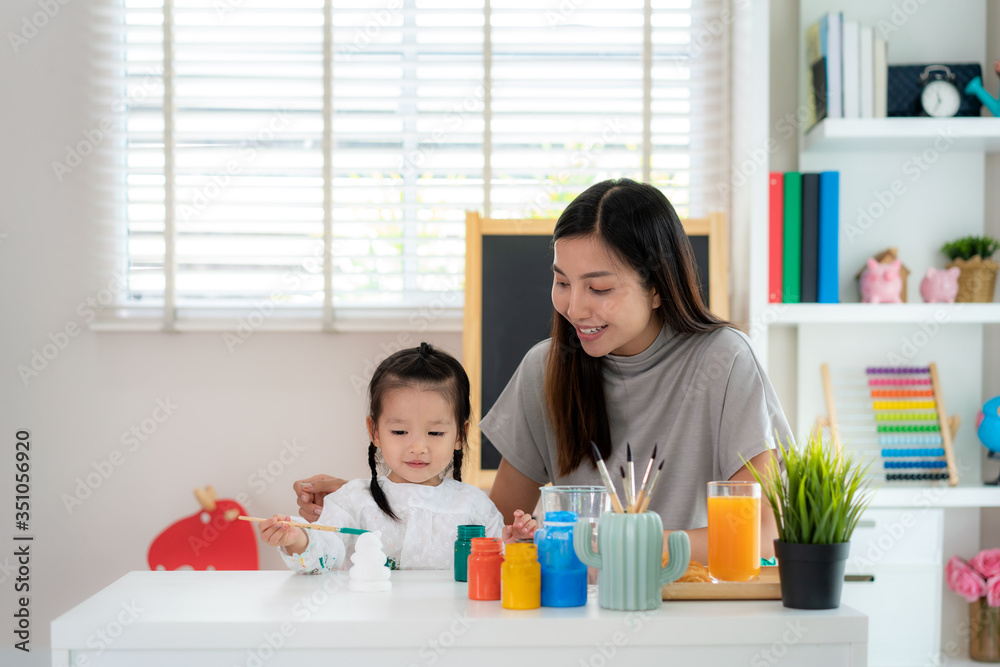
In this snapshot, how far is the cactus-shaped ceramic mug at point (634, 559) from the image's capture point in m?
0.95

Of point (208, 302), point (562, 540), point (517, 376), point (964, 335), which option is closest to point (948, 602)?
point (964, 335)

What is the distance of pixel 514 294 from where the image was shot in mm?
2410

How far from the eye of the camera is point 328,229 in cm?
267

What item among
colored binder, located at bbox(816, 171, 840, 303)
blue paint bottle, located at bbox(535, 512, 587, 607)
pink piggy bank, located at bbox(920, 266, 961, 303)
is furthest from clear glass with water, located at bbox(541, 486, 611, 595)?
pink piggy bank, located at bbox(920, 266, 961, 303)

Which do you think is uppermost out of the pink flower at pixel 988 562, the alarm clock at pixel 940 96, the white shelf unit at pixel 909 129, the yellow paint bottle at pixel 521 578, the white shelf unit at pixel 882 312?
the alarm clock at pixel 940 96

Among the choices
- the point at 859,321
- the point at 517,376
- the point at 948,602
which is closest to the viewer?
the point at 517,376

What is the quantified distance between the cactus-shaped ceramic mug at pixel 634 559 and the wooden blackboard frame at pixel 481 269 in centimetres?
138

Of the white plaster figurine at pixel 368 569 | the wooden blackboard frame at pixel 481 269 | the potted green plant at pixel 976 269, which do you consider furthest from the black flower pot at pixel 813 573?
the potted green plant at pixel 976 269

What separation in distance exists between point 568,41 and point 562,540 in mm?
2099

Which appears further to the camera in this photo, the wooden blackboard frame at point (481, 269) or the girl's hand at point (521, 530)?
the wooden blackboard frame at point (481, 269)

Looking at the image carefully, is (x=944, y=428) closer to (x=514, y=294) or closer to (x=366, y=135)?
(x=514, y=294)

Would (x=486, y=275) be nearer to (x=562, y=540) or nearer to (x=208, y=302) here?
(x=208, y=302)

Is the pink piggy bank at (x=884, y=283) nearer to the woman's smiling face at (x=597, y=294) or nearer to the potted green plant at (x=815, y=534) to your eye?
the woman's smiling face at (x=597, y=294)

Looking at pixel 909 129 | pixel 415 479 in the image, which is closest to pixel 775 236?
pixel 909 129
